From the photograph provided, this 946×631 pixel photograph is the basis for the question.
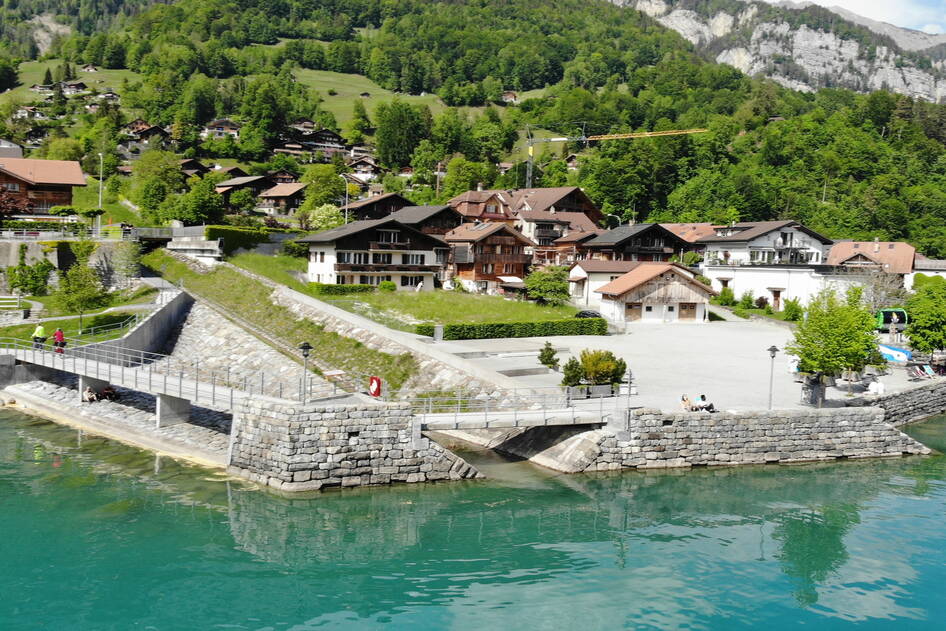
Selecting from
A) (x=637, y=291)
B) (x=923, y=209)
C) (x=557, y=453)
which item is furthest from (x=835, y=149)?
(x=557, y=453)

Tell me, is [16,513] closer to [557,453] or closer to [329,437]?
[329,437]

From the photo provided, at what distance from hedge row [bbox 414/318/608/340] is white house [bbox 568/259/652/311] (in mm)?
11342

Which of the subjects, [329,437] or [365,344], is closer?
[329,437]

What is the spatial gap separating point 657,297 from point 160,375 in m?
36.5

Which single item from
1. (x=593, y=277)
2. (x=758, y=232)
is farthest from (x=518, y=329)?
(x=758, y=232)

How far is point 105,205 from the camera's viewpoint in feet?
284

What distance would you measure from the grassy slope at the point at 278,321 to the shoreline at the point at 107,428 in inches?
387

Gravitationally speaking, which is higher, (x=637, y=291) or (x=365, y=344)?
(x=637, y=291)

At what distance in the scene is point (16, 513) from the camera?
2242 cm

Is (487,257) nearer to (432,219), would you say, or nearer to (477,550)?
(432,219)

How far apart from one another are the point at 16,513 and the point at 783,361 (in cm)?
3659

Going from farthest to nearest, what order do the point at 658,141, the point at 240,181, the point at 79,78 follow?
the point at 79,78 → the point at 658,141 → the point at 240,181

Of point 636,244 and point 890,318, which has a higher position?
point 636,244

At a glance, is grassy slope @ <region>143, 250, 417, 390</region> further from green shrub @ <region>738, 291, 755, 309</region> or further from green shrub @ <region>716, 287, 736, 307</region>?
green shrub @ <region>716, 287, 736, 307</region>
